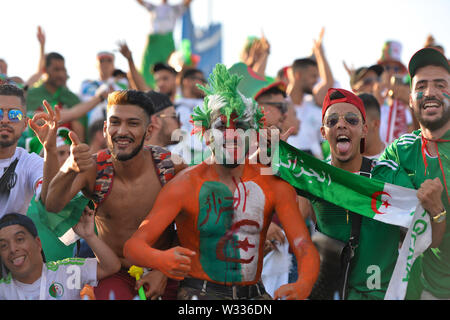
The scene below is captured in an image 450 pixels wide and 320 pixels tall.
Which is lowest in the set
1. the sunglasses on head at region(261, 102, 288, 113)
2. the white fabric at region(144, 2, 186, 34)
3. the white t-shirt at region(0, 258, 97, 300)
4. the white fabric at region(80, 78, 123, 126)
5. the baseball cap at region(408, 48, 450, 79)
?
the white t-shirt at region(0, 258, 97, 300)

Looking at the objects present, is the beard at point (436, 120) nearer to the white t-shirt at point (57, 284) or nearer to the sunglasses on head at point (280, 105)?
the sunglasses on head at point (280, 105)

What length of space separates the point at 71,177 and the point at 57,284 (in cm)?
86

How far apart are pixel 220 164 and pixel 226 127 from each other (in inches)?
10.2

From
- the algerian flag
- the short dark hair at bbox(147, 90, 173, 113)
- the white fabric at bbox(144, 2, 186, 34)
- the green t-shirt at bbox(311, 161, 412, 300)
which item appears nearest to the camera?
the algerian flag

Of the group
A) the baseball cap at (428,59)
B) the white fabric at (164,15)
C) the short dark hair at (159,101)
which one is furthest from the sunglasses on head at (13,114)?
the white fabric at (164,15)

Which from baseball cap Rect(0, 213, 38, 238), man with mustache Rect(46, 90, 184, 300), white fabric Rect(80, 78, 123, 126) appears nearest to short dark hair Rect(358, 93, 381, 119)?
man with mustache Rect(46, 90, 184, 300)

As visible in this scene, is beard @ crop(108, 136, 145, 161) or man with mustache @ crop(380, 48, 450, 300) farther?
man with mustache @ crop(380, 48, 450, 300)

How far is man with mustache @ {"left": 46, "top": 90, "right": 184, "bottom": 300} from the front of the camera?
3.75 metres

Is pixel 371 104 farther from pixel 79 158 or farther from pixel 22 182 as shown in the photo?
pixel 22 182

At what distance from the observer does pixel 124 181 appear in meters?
3.91

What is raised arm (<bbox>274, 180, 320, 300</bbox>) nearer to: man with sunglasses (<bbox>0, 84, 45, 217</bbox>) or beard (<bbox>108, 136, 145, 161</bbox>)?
beard (<bbox>108, 136, 145, 161</bbox>)

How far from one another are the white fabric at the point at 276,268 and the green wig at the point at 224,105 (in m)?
1.64

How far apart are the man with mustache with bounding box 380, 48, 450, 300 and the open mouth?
0.44 m
